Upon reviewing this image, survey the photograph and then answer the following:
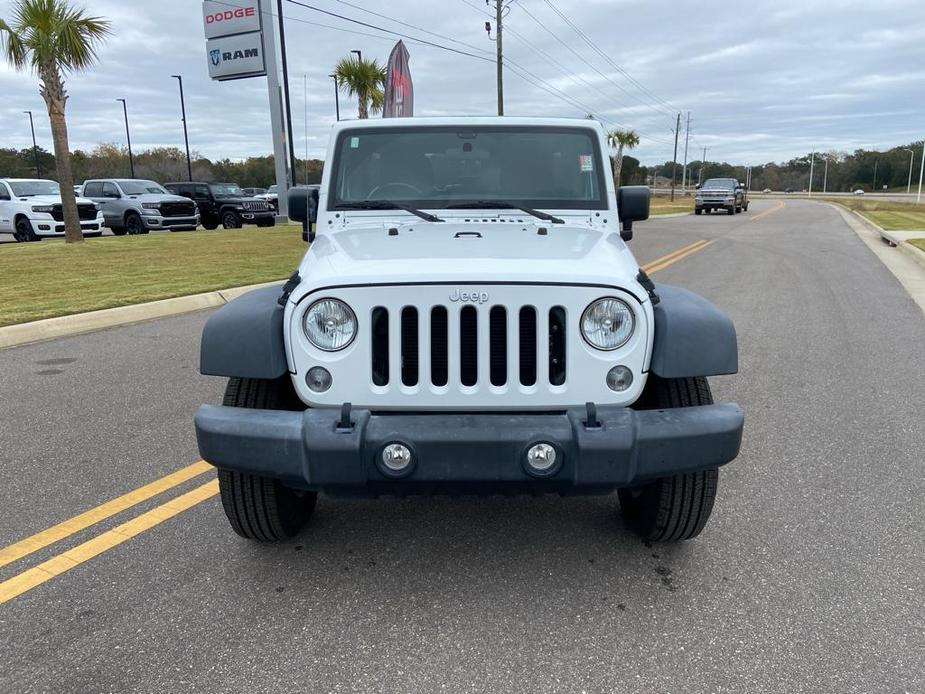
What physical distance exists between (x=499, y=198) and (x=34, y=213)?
1894cm

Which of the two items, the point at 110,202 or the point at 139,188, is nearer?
the point at 110,202

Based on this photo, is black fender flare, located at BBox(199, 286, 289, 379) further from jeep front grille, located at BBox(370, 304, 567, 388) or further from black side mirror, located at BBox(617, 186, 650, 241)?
black side mirror, located at BBox(617, 186, 650, 241)

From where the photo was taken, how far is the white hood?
8.54 ft

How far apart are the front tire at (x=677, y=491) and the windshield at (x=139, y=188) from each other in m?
23.2

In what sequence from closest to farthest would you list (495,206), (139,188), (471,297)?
1. (471,297)
2. (495,206)
3. (139,188)

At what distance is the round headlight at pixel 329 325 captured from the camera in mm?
2617

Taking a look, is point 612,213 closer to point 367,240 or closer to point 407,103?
point 367,240

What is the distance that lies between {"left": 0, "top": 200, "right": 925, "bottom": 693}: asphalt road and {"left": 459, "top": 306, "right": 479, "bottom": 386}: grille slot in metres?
0.87

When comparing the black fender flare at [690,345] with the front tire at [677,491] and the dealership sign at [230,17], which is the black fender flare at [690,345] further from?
the dealership sign at [230,17]

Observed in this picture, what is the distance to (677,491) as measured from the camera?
290 centimetres

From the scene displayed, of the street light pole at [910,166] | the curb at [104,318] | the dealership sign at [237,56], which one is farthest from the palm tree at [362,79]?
the street light pole at [910,166]

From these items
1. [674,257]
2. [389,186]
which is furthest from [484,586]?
[674,257]

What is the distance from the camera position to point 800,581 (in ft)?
9.44

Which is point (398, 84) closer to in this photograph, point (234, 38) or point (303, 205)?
point (234, 38)
